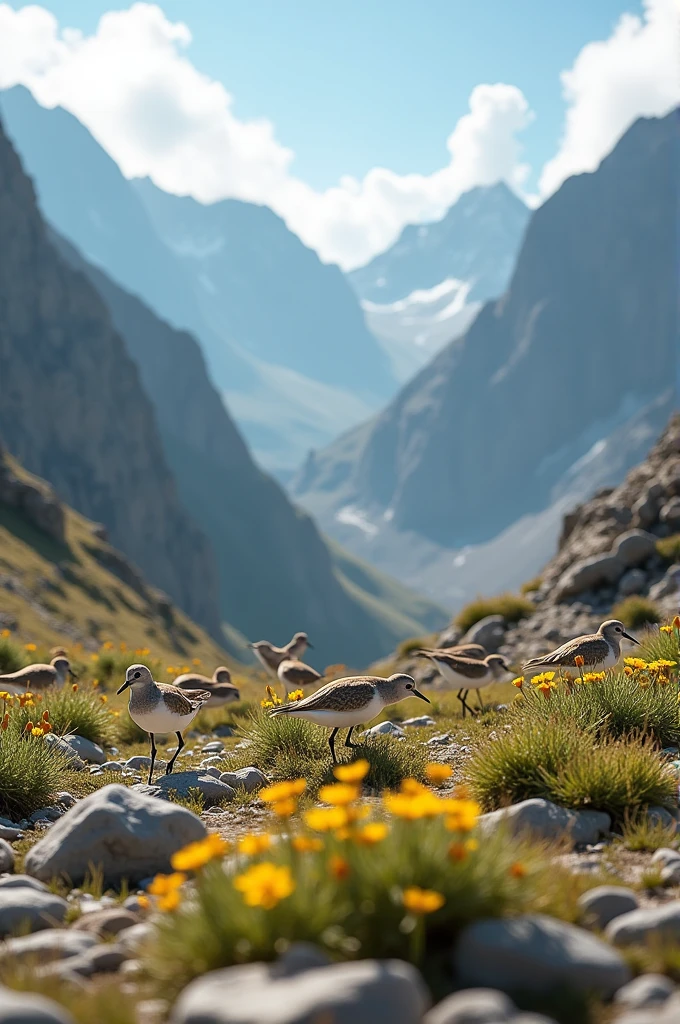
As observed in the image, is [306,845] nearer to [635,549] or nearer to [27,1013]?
[27,1013]

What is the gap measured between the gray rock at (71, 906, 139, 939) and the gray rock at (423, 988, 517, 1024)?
129 inches

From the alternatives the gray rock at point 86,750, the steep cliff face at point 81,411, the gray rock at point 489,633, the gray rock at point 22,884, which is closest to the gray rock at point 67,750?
the gray rock at point 86,750

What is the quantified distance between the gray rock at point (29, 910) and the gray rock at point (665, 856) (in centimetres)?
499

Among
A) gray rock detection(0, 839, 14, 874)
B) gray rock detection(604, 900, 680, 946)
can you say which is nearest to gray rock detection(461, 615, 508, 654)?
gray rock detection(0, 839, 14, 874)

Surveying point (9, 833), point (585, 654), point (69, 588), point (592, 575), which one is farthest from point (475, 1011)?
point (69, 588)

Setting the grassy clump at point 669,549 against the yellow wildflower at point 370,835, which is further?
the grassy clump at point 669,549

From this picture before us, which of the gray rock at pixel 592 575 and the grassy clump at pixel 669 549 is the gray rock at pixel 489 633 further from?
the grassy clump at pixel 669 549

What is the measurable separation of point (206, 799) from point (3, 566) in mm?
62092

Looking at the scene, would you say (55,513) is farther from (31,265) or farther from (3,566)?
→ (31,265)

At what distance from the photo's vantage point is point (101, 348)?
163m

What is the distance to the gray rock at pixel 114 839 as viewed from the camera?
320 inches

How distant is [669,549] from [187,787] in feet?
64.9

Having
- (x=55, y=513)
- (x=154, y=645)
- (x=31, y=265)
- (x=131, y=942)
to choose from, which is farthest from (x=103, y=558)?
(x=131, y=942)

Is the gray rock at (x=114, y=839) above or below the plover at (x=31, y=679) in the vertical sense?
below
